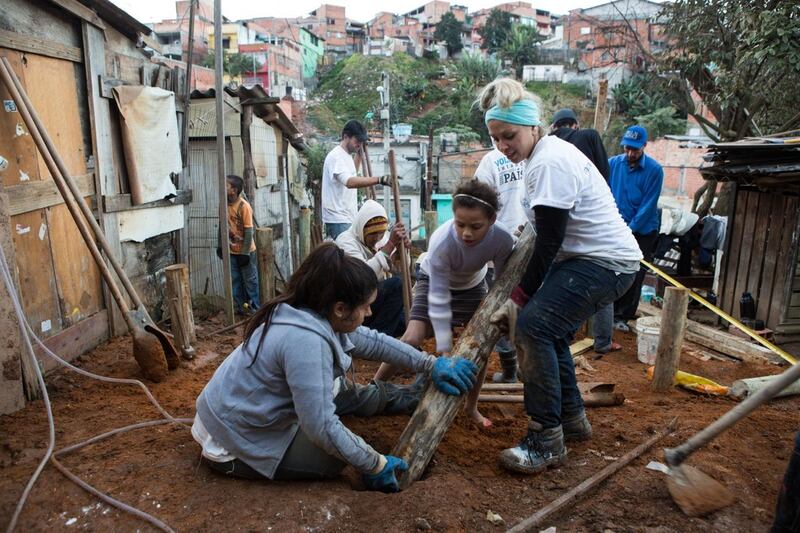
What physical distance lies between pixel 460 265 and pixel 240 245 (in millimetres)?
4171

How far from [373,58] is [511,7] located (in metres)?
23.8

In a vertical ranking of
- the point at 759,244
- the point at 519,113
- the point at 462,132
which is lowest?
the point at 759,244

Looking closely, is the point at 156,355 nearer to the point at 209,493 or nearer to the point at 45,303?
the point at 45,303

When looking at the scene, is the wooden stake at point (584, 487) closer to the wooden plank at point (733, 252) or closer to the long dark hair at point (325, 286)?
the long dark hair at point (325, 286)

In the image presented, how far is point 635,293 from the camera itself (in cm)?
618

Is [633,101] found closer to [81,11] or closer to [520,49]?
[520,49]

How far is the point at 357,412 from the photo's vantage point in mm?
3350

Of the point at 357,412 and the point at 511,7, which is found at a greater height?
the point at 511,7

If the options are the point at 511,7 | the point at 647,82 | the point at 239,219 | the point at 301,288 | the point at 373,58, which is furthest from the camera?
the point at 511,7

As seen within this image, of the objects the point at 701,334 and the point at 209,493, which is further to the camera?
the point at 701,334

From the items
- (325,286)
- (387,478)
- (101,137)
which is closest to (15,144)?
(101,137)

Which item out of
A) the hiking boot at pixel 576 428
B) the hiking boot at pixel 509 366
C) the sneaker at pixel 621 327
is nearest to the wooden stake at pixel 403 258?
the hiking boot at pixel 509 366


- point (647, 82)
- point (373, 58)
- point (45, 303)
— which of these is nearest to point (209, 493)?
point (45, 303)

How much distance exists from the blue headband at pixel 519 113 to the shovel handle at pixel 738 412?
1.45 metres
